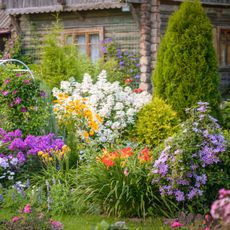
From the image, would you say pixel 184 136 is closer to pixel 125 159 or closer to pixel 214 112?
pixel 125 159

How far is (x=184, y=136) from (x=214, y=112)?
4.36 meters

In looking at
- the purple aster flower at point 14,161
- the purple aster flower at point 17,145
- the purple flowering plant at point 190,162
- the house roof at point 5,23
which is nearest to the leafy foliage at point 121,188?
the purple flowering plant at point 190,162

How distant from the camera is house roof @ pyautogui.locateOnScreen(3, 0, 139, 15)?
17.6 m

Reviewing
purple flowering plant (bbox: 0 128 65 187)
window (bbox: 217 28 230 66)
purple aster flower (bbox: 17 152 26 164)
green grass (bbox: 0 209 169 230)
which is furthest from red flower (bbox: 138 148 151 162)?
window (bbox: 217 28 230 66)

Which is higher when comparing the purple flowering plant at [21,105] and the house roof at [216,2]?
the house roof at [216,2]

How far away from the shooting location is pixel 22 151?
9.57 meters

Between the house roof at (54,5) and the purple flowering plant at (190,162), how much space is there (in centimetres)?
977

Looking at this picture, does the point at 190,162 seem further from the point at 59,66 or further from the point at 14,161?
the point at 59,66

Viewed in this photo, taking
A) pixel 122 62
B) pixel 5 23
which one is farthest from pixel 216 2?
pixel 5 23

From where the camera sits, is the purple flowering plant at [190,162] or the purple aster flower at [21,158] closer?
the purple flowering plant at [190,162]

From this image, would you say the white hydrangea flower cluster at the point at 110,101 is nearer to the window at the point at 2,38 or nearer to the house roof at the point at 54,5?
the house roof at the point at 54,5

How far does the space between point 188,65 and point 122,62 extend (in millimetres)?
6108

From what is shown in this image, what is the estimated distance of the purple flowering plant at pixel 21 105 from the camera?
10.4 metres

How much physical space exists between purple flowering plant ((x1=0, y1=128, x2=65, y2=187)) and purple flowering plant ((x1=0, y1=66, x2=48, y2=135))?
2.17 ft
